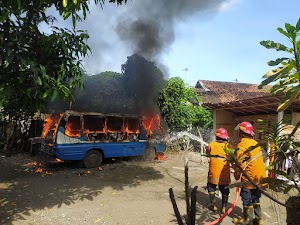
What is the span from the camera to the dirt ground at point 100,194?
535 cm

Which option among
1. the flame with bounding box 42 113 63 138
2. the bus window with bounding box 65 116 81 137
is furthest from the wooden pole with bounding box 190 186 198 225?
the bus window with bounding box 65 116 81 137

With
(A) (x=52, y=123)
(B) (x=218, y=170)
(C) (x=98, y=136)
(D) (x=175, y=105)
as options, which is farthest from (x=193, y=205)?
(D) (x=175, y=105)

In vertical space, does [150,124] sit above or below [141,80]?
below

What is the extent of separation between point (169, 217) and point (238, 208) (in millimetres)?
1577

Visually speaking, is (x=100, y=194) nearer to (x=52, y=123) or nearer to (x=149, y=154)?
(x=52, y=123)

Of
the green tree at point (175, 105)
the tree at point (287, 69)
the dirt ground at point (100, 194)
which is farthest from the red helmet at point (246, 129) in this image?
the green tree at point (175, 105)

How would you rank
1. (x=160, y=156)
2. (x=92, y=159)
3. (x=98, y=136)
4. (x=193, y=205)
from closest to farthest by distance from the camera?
(x=193, y=205)
(x=92, y=159)
(x=98, y=136)
(x=160, y=156)

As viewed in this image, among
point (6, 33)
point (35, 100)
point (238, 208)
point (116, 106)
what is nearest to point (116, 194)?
point (238, 208)

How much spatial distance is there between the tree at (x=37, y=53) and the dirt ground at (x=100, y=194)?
1.88 metres

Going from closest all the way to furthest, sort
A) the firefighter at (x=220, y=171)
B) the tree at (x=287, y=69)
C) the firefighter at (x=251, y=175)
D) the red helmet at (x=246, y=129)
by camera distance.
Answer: the tree at (x=287, y=69) → the firefighter at (x=251, y=175) → the red helmet at (x=246, y=129) → the firefighter at (x=220, y=171)

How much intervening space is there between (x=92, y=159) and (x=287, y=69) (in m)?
9.80

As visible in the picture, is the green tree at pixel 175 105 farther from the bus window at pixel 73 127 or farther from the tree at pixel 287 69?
the tree at pixel 287 69

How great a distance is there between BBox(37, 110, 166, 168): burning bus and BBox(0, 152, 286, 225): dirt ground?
560 millimetres

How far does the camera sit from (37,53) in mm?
3699
